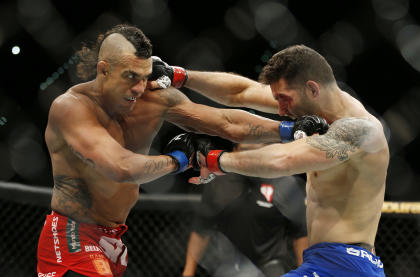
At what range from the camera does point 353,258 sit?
1.94 meters

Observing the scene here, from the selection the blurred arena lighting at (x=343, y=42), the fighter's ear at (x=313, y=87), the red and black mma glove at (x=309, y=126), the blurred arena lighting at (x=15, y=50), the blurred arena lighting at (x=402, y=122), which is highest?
the blurred arena lighting at (x=15, y=50)

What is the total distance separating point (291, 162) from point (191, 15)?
Result: 8.61 ft

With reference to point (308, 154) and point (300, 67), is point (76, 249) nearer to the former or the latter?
point (308, 154)

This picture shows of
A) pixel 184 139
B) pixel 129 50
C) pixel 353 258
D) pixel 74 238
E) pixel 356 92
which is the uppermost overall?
pixel 129 50

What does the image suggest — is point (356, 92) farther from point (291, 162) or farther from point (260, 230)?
point (291, 162)

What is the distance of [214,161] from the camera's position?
192cm

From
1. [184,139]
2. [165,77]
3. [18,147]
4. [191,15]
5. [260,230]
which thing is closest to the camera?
[184,139]

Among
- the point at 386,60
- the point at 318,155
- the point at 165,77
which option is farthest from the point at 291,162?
the point at 386,60

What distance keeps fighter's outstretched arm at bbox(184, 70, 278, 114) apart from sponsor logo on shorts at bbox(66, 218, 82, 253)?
2.78ft

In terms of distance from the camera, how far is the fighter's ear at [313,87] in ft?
6.71

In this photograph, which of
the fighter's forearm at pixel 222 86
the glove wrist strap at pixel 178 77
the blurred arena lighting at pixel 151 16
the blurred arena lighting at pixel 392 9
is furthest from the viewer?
the blurred arena lighting at pixel 392 9

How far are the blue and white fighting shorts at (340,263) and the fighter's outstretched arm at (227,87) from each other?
75cm

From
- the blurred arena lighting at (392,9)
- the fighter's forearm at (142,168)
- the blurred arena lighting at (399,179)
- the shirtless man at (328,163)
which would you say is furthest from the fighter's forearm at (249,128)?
the blurred arena lighting at (392,9)

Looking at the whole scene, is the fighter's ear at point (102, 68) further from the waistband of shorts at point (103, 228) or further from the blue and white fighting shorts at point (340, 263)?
the blue and white fighting shorts at point (340, 263)
